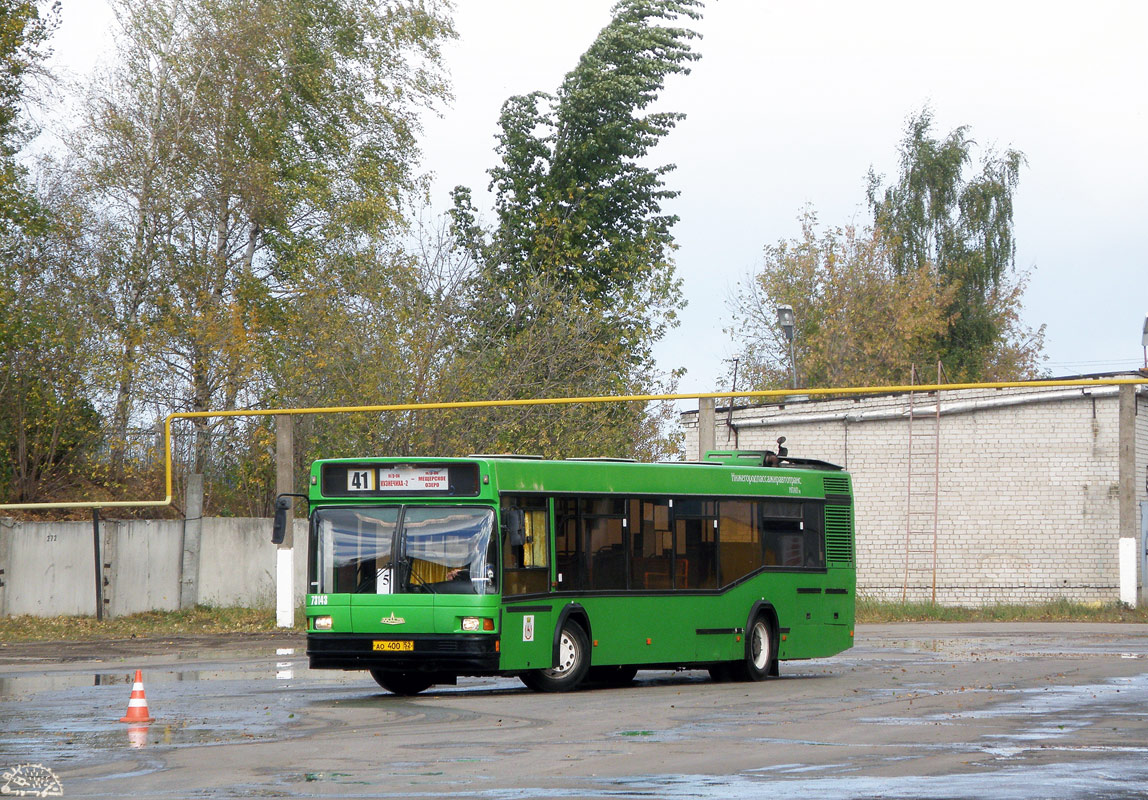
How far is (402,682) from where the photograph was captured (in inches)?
724

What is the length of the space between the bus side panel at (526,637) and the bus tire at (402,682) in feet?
4.61

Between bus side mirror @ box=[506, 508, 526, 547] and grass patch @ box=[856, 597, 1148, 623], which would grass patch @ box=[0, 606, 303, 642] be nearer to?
grass patch @ box=[856, 597, 1148, 623]

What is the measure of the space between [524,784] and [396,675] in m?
8.40

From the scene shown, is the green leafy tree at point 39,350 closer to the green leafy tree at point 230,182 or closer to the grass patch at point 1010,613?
the green leafy tree at point 230,182

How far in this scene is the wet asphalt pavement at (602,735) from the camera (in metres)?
10.0

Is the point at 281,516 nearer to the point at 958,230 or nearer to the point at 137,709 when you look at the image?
the point at 137,709

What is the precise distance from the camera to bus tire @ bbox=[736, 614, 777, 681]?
2070cm

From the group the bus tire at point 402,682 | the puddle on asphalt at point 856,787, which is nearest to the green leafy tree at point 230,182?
the bus tire at point 402,682

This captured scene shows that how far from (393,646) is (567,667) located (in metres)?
2.07

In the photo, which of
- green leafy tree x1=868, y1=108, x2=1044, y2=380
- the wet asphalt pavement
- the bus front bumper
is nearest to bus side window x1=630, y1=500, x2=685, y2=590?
the wet asphalt pavement

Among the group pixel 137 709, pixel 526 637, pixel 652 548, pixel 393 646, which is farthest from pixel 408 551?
pixel 137 709

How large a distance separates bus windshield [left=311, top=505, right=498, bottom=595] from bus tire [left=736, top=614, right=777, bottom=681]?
466cm

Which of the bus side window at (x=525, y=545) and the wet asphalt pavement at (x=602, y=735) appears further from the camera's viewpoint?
the bus side window at (x=525, y=545)

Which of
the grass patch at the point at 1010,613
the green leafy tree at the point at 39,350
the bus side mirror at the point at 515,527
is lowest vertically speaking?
the grass patch at the point at 1010,613
